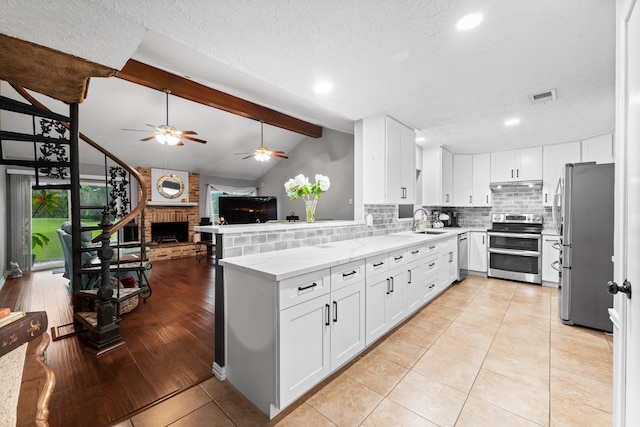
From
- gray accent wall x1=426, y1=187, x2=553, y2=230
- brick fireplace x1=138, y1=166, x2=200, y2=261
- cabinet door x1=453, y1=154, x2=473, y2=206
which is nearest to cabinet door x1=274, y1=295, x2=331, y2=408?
gray accent wall x1=426, y1=187, x2=553, y2=230

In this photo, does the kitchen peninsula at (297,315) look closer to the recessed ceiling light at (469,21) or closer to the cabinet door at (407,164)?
the cabinet door at (407,164)

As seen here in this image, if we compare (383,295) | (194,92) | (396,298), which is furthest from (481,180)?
(194,92)

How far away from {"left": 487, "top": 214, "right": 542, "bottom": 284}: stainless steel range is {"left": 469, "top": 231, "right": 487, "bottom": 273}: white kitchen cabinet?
86 mm

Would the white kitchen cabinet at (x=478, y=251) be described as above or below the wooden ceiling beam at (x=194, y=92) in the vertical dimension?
below

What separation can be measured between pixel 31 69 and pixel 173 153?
5139 millimetres

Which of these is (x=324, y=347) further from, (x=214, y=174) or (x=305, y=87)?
(x=214, y=174)

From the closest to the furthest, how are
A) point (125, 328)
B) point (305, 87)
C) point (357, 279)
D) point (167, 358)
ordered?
point (357, 279) → point (167, 358) → point (305, 87) → point (125, 328)

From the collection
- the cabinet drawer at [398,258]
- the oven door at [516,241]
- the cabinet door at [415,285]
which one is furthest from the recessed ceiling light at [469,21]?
the oven door at [516,241]

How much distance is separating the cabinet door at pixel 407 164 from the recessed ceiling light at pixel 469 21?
188 cm

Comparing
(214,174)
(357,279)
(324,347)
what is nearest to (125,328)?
(324,347)

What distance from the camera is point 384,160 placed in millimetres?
3320

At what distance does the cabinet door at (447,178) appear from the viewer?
197 inches

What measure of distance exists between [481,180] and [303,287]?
4830 mm

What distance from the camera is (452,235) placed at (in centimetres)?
406
